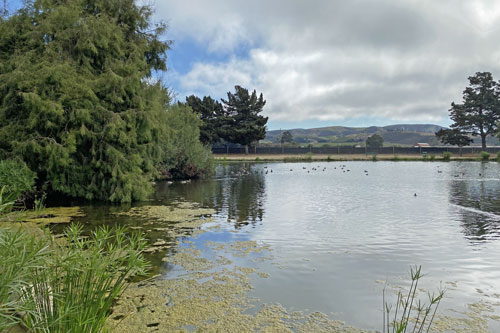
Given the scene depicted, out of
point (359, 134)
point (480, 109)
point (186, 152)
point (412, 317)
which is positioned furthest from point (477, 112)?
point (359, 134)

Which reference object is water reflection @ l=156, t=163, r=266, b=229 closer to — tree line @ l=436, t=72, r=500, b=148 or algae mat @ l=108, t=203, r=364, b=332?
algae mat @ l=108, t=203, r=364, b=332

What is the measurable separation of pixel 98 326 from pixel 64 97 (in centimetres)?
1049

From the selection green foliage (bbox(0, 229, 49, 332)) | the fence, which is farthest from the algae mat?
the fence

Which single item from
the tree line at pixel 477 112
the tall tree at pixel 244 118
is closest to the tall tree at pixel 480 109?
the tree line at pixel 477 112

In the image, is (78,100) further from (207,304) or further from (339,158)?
(339,158)

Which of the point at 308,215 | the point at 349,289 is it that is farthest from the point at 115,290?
the point at 308,215

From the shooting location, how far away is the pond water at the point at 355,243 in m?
5.01

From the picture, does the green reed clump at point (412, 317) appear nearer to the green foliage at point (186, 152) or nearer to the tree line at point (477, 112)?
the green foliage at point (186, 152)

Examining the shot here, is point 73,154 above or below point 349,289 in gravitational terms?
above

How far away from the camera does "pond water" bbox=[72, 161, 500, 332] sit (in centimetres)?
501

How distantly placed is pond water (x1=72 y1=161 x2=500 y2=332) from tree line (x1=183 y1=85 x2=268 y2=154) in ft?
130

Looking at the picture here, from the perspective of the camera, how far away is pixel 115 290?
2805mm

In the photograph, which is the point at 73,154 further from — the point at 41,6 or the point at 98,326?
the point at 98,326

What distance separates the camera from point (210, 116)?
189 ft
